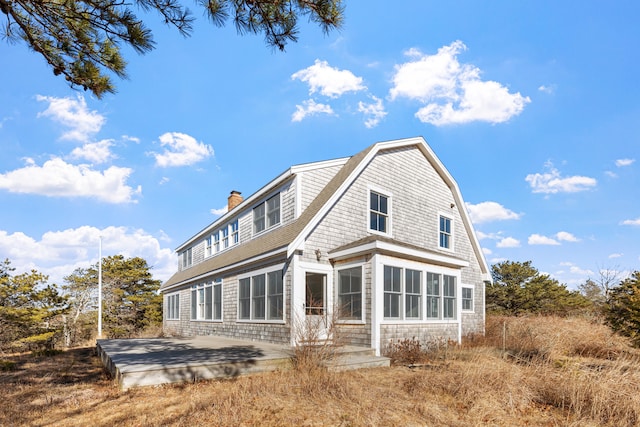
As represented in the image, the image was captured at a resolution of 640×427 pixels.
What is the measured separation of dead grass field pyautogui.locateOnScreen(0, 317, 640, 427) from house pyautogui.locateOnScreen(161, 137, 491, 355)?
8.53ft

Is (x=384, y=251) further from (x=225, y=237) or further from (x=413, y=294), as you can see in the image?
(x=225, y=237)

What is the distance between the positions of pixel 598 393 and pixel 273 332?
8883mm

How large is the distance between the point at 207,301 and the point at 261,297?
19.7ft

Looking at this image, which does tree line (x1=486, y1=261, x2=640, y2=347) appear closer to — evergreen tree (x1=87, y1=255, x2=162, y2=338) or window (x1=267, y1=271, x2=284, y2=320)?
window (x1=267, y1=271, x2=284, y2=320)

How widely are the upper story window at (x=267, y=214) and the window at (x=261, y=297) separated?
2.12m

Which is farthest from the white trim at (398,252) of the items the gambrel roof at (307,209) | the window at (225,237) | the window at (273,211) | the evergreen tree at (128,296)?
the evergreen tree at (128,296)

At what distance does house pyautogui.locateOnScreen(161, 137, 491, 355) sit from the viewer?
1209cm

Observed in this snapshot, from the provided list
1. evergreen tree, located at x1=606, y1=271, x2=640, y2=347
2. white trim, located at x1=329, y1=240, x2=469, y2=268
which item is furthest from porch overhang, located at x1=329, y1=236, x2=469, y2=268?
evergreen tree, located at x1=606, y1=271, x2=640, y2=347

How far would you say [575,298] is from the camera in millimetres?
30797

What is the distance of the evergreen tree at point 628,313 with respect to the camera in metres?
11.5

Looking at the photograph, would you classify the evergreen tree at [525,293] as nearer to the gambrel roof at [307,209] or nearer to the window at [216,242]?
the gambrel roof at [307,209]

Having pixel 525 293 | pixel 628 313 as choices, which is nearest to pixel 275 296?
pixel 628 313

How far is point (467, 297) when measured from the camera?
1859 cm

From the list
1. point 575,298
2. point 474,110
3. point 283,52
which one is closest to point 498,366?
point 283,52
